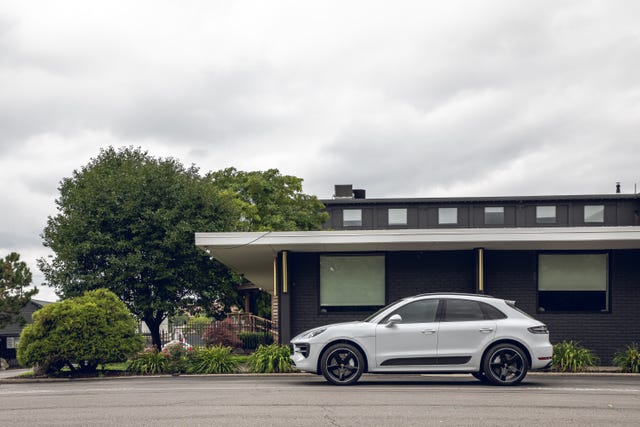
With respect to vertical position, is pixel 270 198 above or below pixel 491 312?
above

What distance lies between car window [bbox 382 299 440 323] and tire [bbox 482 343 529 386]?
46.3 inches

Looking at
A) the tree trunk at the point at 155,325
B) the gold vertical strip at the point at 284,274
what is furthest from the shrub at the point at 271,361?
the tree trunk at the point at 155,325

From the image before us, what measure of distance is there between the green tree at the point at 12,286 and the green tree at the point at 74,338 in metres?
31.7

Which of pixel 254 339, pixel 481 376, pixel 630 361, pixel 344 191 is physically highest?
pixel 344 191

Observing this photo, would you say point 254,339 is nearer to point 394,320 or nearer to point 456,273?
point 456,273

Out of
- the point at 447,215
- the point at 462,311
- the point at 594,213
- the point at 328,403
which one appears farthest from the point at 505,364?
the point at 594,213

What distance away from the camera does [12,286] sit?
156ft

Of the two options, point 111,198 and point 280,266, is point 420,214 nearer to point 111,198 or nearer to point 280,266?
point 111,198

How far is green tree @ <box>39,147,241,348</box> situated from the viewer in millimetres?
27359

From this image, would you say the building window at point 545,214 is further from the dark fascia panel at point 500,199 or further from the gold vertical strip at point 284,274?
the gold vertical strip at point 284,274

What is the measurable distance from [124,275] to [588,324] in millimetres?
15871

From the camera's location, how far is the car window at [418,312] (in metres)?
13.5

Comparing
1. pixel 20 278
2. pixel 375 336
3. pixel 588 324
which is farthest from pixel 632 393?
pixel 20 278

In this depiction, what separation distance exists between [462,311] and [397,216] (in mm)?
51259
